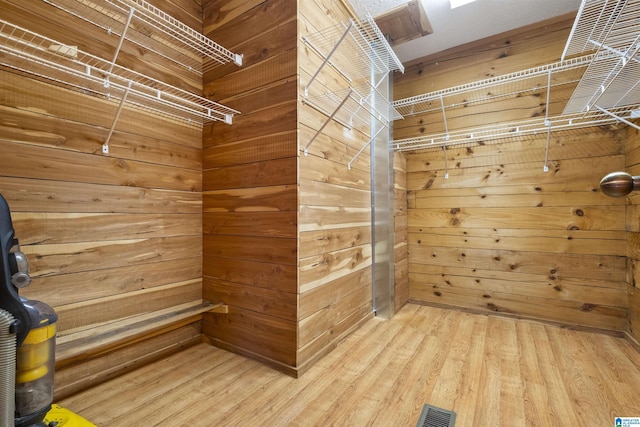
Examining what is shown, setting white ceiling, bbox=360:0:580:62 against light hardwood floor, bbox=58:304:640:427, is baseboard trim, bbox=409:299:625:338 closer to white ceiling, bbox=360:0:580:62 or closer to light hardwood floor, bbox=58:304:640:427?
light hardwood floor, bbox=58:304:640:427

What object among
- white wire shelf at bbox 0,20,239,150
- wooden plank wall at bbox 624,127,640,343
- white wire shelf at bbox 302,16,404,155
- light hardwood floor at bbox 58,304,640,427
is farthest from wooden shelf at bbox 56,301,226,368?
wooden plank wall at bbox 624,127,640,343

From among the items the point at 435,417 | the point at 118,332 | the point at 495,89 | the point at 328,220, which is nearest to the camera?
the point at 435,417

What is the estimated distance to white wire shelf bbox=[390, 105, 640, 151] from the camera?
1934 mm

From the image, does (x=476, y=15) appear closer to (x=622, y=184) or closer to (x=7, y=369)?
(x=622, y=184)

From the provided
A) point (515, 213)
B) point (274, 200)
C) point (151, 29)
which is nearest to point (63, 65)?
point (151, 29)

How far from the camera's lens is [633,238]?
1.86m

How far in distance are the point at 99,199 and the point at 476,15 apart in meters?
2.78

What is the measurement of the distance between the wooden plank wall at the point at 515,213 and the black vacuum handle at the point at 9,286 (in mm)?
2582

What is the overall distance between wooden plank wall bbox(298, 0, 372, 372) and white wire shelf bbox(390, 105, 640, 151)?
659 mm

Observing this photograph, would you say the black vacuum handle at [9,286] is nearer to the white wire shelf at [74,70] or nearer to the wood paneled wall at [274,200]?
the white wire shelf at [74,70]

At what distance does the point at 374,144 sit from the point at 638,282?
1921 millimetres

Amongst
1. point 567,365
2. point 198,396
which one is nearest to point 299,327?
point 198,396

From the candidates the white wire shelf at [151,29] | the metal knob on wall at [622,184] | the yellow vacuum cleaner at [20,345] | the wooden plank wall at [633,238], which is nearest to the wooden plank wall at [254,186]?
the white wire shelf at [151,29]

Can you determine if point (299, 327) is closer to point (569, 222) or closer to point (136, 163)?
point (136, 163)
